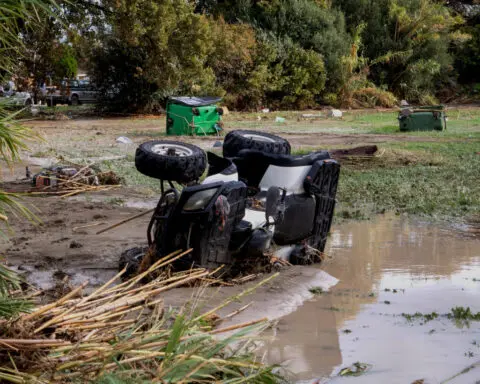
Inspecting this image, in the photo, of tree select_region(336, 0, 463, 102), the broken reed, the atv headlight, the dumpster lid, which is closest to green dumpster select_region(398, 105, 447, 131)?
the dumpster lid

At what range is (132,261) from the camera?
25.4ft

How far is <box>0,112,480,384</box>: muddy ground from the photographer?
244 inches

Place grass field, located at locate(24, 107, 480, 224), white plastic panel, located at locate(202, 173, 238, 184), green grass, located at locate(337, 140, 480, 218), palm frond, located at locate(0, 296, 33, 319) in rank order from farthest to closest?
Answer: grass field, located at locate(24, 107, 480, 224) → green grass, located at locate(337, 140, 480, 218) → white plastic panel, located at locate(202, 173, 238, 184) → palm frond, located at locate(0, 296, 33, 319)

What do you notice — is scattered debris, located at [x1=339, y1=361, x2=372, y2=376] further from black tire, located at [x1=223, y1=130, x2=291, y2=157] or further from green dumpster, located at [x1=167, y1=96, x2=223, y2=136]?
green dumpster, located at [x1=167, y1=96, x2=223, y2=136]

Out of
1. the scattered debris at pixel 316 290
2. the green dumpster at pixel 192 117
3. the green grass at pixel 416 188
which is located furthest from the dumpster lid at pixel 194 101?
the scattered debris at pixel 316 290

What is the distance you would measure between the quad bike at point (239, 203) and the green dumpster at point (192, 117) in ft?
49.5

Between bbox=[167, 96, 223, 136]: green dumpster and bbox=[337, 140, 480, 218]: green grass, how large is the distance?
26.9 feet

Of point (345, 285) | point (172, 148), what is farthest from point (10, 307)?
point (345, 285)

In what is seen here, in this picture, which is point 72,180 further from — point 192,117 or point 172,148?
point 192,117

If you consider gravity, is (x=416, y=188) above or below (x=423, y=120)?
below

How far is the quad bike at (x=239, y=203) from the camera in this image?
739 cm

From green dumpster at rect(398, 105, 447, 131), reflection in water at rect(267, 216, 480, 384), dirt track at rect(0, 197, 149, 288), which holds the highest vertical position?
green dumpster at rect(398, 105, 447, 131)

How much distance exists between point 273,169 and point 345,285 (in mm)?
1398

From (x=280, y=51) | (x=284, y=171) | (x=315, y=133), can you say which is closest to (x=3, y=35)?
(x=284, y=171)
